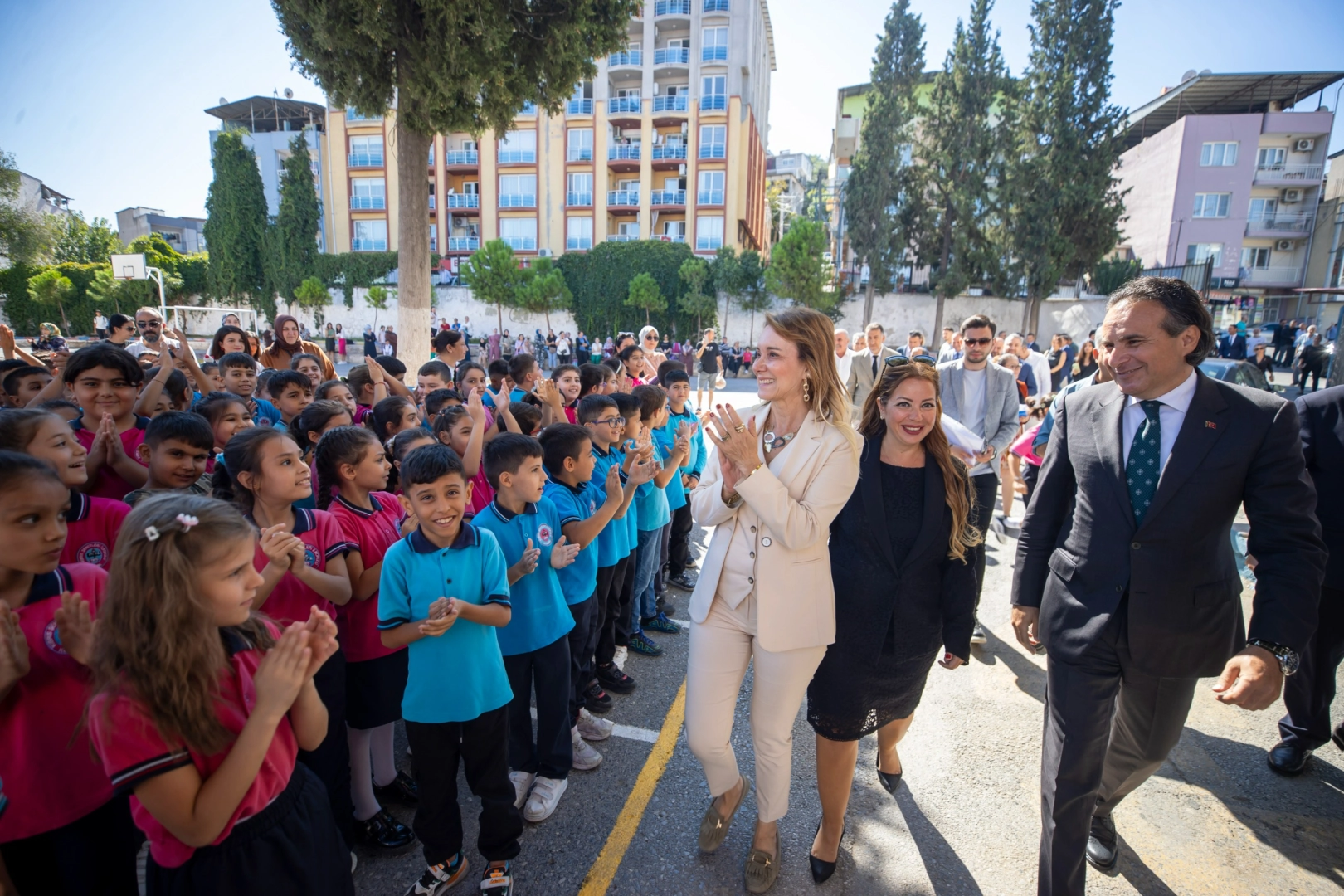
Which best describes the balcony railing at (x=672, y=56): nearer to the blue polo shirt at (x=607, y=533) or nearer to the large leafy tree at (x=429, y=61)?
the large leafy tree at (x=429, y=61)

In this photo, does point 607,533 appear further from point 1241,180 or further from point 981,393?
point 1241,180


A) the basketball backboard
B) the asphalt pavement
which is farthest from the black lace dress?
the basketball backboard

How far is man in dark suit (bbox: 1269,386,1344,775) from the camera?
323cm

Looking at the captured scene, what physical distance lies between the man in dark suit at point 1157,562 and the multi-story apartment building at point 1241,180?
39.9 meters

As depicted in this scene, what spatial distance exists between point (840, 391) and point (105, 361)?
3.86 metres

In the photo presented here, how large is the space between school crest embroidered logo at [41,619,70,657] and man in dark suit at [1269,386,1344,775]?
204 inches

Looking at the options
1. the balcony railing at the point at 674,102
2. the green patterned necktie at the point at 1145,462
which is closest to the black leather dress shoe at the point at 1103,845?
the green patterned necktie at the point at 1145,462

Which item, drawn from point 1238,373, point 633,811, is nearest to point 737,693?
point 633,811

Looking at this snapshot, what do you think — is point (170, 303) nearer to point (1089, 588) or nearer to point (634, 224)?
point (634, 224)

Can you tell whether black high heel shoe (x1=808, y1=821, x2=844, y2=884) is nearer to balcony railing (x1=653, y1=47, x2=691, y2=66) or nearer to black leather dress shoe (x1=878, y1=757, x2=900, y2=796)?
black leather dress shoe (x1=878, y1=757, x2=900, y2=796)

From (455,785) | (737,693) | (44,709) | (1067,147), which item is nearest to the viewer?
(44,709)

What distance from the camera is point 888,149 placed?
3120 centimetres

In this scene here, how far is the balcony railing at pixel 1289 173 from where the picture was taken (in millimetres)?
34125

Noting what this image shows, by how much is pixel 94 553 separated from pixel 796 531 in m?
2.64
